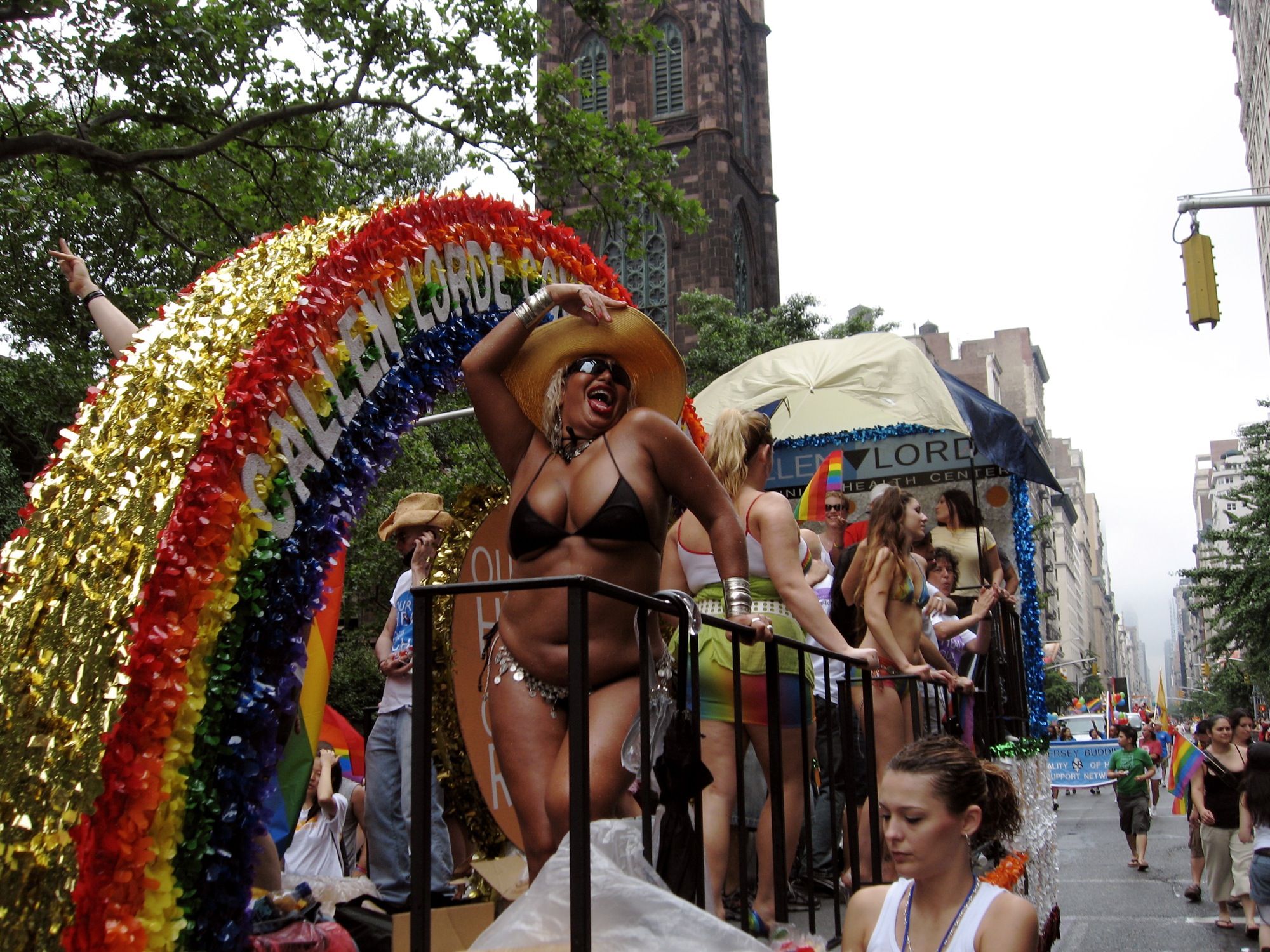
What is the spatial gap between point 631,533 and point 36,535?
1.51 meters

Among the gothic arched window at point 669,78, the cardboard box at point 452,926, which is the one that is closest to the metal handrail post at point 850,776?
the cardboard box at point 452,926

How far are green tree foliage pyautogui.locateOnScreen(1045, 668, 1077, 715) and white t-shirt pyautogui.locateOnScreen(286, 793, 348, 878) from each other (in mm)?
60685

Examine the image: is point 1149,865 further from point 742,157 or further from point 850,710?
point 742,157

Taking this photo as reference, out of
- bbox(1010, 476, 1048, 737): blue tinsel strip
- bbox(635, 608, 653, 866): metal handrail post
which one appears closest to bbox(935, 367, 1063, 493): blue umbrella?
bbox(1010, 476, 1048, 737): blue tinsel strip

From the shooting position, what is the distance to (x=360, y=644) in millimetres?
25672

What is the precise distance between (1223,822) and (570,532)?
9845mm

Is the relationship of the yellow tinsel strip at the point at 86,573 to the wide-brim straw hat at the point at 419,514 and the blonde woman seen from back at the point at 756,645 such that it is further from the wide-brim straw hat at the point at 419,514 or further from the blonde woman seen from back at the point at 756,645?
the wide-brim straw hat at the point at 419,514

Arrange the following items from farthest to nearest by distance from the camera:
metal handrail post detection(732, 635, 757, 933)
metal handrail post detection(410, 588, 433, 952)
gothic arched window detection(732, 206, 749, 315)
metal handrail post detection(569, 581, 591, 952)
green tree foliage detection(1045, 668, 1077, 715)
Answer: green tree foliage detection(1045, 668, 1077, 715) < gothic arched window detection(732, 206, 749, 315) < metal handrail post detection(732, 635, 757, 933) < metal handrail post detection(410, 588, 433, 952) < metal handrail post detection(569, 581, 591, 952)

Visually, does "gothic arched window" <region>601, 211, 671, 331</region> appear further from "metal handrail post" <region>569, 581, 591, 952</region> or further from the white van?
"metal handrail post" <region>569, 581, 591, 952</region>

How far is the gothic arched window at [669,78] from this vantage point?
48.9m

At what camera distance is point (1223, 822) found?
10.6 meters

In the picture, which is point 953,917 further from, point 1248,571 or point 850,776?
point 1248,571

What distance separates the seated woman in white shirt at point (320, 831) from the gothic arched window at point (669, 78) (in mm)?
44947

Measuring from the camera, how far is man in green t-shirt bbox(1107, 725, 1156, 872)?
544 inches
